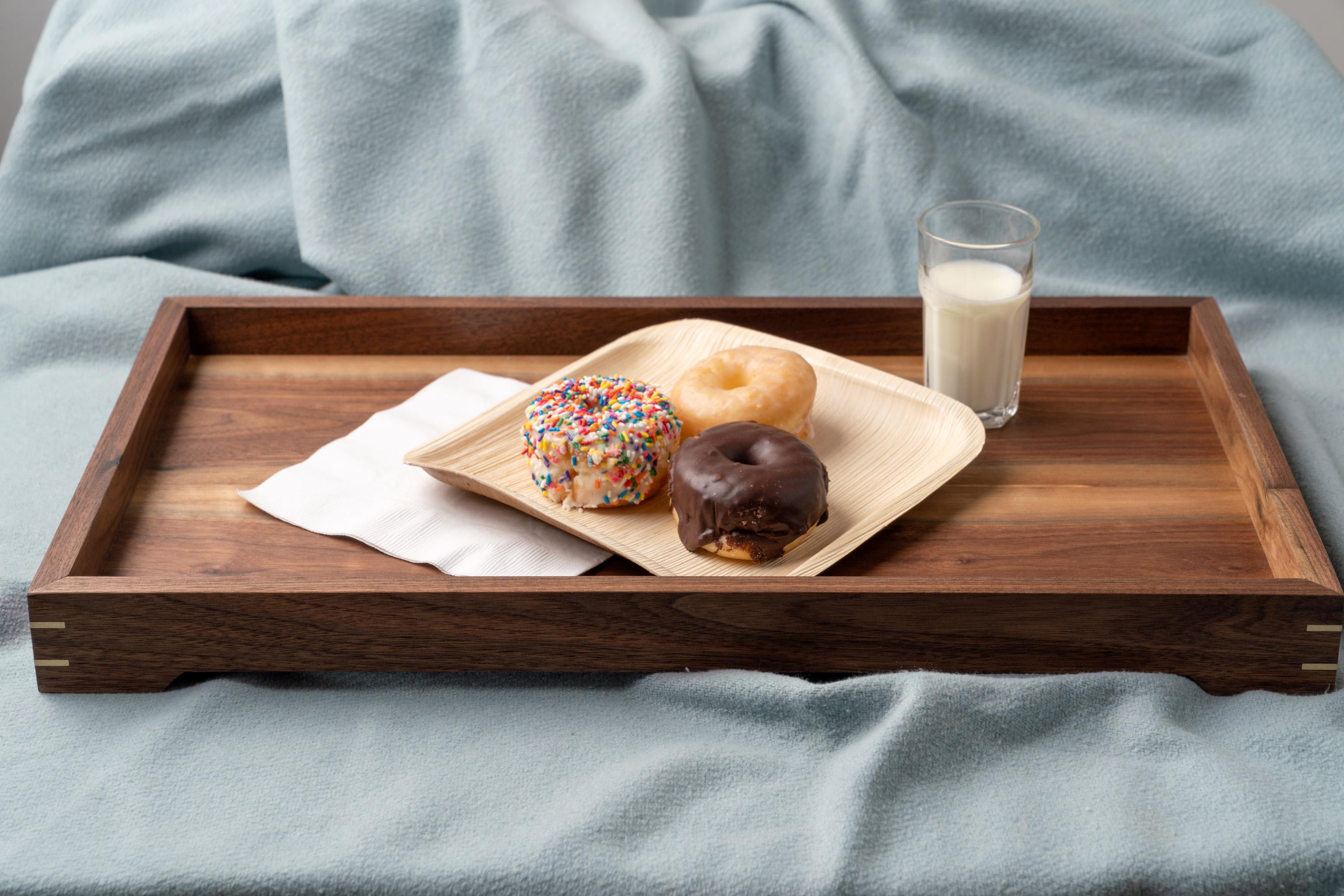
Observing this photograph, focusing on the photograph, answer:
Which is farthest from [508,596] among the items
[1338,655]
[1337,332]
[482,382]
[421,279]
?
[1337,332]

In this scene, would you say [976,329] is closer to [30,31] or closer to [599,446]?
[599,446]

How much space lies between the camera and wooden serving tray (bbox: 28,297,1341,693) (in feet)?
2.82

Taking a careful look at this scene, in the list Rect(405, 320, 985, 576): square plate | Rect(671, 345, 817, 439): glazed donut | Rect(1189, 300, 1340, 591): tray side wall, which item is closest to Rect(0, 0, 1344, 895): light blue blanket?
Rect(1189, 300, 1340, 591): tray side wall

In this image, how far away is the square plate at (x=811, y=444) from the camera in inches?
37.3

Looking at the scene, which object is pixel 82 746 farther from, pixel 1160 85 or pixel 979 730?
pixel 1160 85

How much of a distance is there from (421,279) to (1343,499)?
0.94 m

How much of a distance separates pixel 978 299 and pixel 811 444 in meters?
0.18

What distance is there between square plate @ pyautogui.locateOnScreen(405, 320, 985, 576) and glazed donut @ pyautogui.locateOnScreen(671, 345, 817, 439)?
0.18 ft

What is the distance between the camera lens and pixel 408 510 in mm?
1000

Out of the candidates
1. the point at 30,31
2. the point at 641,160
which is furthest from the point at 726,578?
the point at 30,31

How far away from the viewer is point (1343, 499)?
106 cm

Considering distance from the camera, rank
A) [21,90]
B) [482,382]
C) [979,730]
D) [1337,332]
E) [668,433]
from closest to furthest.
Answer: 1. [979,730]
2. [668,433]
3. [482,382]
4. [1337,332]
5. [21,90]

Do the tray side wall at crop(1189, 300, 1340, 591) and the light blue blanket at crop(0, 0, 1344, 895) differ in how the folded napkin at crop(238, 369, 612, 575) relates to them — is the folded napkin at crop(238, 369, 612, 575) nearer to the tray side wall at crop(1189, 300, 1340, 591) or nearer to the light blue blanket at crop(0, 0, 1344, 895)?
the light blue blanket at crop(0, 0, 1344, 895)

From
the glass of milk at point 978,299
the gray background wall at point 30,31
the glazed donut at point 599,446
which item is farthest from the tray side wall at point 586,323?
the gray background wall at point 30,31
